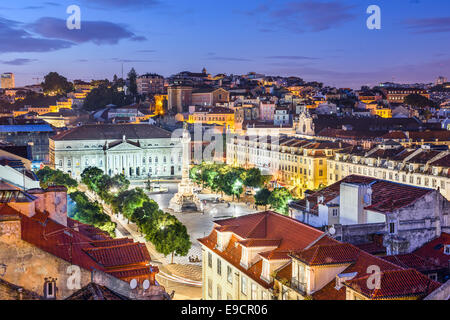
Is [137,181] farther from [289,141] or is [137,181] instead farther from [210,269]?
[210,269]

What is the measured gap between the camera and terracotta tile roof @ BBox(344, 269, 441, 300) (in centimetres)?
1769

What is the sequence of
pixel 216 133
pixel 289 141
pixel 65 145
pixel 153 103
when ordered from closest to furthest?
1. pixel 289 141
2. pixel 65 145
3. pixel 216 133
4. pixel 153 103

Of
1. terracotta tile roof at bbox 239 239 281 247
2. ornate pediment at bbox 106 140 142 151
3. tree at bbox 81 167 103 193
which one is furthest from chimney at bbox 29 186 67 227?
→ ornate pediment at bbox 106 140 142 151

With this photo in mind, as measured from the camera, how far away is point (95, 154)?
103 metres

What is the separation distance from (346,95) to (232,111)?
6537cm

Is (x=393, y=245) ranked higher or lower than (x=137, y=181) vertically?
higher

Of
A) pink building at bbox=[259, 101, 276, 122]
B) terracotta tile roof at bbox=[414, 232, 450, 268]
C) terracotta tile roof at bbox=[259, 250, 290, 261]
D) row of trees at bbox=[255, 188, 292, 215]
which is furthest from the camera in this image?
pink building at bbox=[259, 101, 276, 122]

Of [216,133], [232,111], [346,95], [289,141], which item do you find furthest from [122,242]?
[346,95]

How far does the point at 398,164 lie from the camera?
6444cm

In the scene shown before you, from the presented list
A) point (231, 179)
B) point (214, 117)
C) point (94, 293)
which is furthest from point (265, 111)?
point (94, 293)

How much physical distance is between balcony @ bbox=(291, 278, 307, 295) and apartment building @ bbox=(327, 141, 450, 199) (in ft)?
136

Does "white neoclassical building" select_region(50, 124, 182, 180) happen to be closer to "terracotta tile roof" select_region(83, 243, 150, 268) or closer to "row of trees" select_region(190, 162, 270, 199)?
"row of trees" select_region(190, 162, 270, 199)

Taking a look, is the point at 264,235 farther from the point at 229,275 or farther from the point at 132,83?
the point at 132,83

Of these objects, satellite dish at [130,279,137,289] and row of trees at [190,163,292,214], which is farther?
row of trees at [190,163,292,214]
